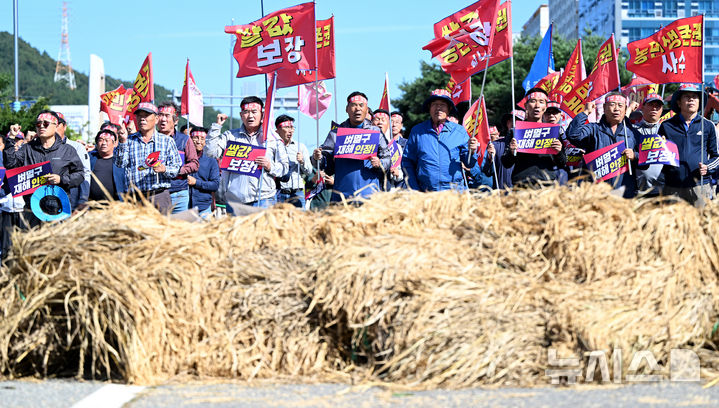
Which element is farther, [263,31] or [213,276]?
[263,31]

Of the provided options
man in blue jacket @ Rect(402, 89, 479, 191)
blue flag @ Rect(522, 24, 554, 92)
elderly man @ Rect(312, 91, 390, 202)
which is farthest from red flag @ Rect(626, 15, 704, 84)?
blue flag @ Rect(522, 24, 554, 92)

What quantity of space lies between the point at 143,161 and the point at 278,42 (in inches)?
111

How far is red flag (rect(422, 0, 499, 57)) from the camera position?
10953mm

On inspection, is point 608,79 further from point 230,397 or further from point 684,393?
point 230,397

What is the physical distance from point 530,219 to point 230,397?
7.31 ft

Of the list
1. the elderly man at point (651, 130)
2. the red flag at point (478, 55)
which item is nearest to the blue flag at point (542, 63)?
the red flag at point (478, 55)

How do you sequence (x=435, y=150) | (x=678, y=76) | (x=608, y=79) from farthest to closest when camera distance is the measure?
(x=608, y=79) → (x=678, y=76) → (x=435, y=150)

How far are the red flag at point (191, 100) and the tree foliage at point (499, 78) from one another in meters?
31.1

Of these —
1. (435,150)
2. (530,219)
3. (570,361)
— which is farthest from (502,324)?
(435,150)

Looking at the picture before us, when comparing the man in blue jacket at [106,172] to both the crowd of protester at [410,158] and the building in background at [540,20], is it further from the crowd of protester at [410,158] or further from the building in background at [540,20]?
the building in background at [540,20]

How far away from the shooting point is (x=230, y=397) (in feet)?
16.7

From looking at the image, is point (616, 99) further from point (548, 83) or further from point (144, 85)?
point (144, 85)

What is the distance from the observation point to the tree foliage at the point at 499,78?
46.9 m

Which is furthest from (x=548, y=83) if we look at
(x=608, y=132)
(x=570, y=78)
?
(x=608, y=132)
